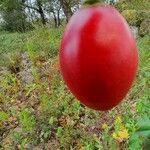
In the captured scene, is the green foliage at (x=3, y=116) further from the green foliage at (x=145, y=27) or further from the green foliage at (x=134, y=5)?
the green foliage at (x=134, y=5)

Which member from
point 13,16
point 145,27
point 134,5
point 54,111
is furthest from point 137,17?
point 13,16

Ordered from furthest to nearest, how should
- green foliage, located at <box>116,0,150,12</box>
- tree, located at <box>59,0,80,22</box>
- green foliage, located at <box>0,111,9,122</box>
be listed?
green foliage, located at <box>116,0,150,12</box> < green foliage, located at <box>0,111,9,122</box> < tree, located at <box>59,0,80,22</box>

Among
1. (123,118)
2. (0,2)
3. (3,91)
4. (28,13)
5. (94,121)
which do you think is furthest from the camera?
(28,13)

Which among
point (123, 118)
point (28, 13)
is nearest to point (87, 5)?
point (123, 118)

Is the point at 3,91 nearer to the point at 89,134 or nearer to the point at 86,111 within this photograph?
the point at 86,111

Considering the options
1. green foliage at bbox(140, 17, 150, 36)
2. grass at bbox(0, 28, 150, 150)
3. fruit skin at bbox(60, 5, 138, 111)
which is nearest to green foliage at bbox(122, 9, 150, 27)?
green foliage at bbox(140, 17, 150, 36)

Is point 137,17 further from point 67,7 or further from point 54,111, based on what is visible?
point 67,7

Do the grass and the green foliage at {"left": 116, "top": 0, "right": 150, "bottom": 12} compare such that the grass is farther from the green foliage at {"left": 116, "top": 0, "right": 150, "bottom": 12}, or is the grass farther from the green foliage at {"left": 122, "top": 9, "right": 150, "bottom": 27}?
the green foliage at {"left": 116, "top": 0, "right": 150, "bottom": 12}
